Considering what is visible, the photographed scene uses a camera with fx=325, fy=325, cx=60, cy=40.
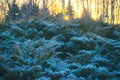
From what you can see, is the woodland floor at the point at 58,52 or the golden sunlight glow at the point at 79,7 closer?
the woodland floor at the point at 58,52

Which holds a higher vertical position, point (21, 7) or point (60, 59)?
point (21, 7)

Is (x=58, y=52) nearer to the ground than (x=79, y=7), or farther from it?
nearer to the ground

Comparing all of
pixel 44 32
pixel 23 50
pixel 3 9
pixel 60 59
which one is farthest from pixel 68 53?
pixel 3 9

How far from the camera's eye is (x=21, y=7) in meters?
16.0

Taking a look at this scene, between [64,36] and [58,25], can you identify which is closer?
[64,36]

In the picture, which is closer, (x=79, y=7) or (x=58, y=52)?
(x=58, y=52)

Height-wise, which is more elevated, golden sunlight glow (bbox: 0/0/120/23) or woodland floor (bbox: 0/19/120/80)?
golden sunlight glow (bbox: 0/0/120/23)

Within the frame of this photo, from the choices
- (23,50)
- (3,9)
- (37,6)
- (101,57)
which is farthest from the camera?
(37,6)

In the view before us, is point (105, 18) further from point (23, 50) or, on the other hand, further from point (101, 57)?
point (23, 50)

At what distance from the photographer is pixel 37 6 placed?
51.5ft

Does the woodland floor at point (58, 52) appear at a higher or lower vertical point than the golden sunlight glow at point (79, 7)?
lower

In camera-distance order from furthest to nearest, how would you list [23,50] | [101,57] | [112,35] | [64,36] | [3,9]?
[3,9] → [112,35] → [64,36] → [101,57] → [23,50]

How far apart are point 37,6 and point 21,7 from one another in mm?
873

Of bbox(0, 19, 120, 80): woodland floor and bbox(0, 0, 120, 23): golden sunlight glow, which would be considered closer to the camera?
bbox(0, 19, 120, 80): woodland floor
